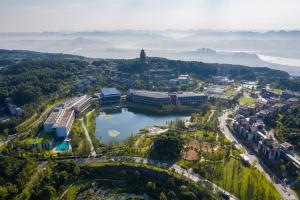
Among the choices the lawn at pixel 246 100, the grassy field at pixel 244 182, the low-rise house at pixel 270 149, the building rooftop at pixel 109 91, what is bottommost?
the grassy field at pixel 244 182

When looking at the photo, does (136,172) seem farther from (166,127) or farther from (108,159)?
(166,127)

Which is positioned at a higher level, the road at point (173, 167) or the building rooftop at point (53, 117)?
the building rooftop at point (53, 117)

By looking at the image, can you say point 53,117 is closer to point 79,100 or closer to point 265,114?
point 79,100

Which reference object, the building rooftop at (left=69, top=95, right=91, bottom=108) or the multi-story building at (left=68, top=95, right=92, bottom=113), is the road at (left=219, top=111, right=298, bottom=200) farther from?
the building rooftop at (left=69, top=95, right=91, bottom=108)

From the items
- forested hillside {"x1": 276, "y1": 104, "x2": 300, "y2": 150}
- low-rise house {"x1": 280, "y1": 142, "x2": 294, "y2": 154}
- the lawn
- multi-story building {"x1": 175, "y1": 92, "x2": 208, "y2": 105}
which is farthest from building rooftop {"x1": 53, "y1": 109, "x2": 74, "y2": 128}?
the lawn

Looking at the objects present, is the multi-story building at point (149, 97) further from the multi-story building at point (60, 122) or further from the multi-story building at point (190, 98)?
the multi-story building at point (60, 122)

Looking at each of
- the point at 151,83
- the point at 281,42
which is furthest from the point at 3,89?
the point at 281,42

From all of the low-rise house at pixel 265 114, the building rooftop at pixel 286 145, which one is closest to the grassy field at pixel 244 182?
the building rooftop at pixel 286 145

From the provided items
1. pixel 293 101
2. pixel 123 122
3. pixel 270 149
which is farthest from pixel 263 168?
pixel 293 101
